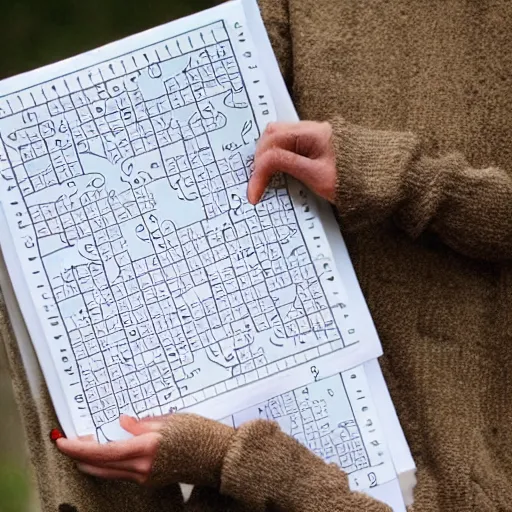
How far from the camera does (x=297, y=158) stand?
0.62 m

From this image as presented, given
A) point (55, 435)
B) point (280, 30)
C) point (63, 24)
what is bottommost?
point (55, 435)

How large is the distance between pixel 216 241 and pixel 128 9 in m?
0.46

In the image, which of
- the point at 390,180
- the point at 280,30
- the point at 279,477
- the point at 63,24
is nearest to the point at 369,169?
the point at 390,180

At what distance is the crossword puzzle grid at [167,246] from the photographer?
608mm

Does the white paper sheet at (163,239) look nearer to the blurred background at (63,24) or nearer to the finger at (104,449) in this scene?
the finger at (104,449)

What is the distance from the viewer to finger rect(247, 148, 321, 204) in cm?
61

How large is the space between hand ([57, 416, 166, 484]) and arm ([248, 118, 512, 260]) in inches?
8.9

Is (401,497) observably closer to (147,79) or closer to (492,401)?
(492,401)

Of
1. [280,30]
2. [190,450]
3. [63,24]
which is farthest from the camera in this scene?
[63,24]

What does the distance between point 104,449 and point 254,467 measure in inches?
5.2

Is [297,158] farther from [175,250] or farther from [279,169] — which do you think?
[175,250]

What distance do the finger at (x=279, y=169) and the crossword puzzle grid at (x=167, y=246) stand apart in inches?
0.4

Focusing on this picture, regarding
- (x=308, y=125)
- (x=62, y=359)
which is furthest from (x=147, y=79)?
(x=62, y=359)

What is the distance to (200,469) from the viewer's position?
1.95 ft
